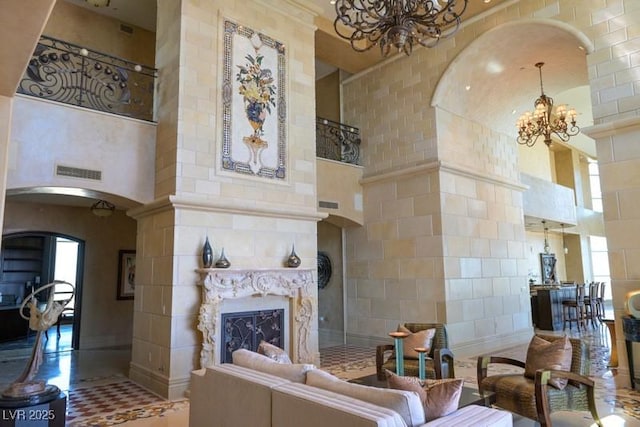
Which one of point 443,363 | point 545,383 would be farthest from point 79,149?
point 545,383

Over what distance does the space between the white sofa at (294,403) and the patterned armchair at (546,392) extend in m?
1.25

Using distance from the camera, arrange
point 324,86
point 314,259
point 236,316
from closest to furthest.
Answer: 1. point 236,316
2. point 314,259
3. point 324,86

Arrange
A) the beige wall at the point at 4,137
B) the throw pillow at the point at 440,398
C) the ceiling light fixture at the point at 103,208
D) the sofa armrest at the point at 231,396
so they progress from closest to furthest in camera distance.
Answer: the throw pillow at the point at 440,398 < the sofa armrest at the point at 231,396 < the beige wall at the point at 4,137 < the ceiling light fixture at the point at 103,208

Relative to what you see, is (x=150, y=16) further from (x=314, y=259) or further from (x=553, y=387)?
(x=553, y=387)

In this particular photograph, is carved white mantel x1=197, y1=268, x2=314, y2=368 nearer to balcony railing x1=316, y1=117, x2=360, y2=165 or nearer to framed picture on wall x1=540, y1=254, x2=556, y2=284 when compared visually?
balcony railing x1=316, y1=117, x2=360, y2=165

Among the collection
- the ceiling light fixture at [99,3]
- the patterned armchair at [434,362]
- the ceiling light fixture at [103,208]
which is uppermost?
the ceiling light fixture at [99,3]

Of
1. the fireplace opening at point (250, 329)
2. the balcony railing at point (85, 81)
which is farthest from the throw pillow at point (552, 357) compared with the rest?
the balcony railing at point (85, 81)

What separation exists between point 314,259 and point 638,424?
423cm

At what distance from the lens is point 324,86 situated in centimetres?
989

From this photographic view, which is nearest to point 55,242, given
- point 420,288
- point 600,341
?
point 420,288

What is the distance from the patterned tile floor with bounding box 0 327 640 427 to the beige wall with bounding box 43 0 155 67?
5400 millimetres

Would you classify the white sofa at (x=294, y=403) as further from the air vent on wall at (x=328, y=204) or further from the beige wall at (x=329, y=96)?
the beige wall at (x=329, y=96)

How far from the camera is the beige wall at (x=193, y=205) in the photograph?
5.20 metres

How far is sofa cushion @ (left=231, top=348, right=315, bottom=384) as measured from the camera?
2.73 metres
